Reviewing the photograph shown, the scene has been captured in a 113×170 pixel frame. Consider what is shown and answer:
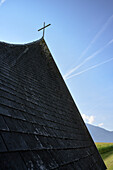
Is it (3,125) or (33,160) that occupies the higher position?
(3,125)

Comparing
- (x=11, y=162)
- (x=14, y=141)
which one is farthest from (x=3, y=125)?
(x=11, y=162)

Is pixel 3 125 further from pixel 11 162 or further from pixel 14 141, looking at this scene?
pixel 11 162

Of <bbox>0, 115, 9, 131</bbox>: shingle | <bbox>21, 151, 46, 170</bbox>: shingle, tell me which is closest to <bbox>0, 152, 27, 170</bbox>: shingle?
<bbox>21, 151, 46, 170</bbox>: shingle

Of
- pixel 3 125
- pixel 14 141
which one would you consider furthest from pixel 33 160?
pixel 3 125

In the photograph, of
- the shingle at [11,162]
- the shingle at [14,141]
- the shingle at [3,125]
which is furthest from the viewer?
the shingle at [3,125]

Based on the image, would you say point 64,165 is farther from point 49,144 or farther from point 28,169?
point 28,169

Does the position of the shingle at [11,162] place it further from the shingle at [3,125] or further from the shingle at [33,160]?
the shingle at [3,125]

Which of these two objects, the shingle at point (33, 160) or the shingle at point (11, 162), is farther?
the shingle at point (33, 160)

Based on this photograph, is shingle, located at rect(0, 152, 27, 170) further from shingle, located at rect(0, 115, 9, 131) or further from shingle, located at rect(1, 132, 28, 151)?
shingle, located at rect(0, 115, 9, 131)

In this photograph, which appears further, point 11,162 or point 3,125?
point 3,125

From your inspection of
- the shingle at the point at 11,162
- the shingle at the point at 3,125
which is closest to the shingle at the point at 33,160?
the shingle at the point at 11,162

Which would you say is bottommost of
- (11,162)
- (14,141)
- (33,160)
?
(33,160)

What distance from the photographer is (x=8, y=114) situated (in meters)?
2.19

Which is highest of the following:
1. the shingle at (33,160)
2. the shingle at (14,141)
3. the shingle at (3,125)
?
the shingle at (3,125)
